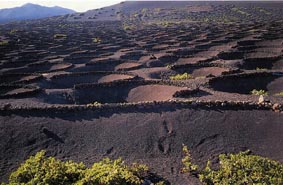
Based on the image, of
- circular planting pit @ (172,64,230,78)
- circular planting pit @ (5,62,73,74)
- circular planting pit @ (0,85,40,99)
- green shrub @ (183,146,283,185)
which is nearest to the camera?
green shrub @ (183,146,283,185)

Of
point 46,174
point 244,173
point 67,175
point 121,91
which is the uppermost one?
point 46,174

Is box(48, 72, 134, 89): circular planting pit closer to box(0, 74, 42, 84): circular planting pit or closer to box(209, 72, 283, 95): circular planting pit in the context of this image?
box(0, 74, 42, 84): circular planting pit

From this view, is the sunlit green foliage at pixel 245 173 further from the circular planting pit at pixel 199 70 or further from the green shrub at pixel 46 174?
the circular planting pit at pixel 199 70

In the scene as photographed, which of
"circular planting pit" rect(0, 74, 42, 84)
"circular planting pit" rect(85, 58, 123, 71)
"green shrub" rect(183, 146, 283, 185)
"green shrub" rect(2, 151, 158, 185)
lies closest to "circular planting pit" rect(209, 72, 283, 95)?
"green shrub" rect(183, 146, 283, 185)

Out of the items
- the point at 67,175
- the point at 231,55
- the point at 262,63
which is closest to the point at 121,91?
the point at 67,175

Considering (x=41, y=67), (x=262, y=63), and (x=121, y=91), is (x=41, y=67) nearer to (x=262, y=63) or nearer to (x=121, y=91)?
(x=121, y=91)
